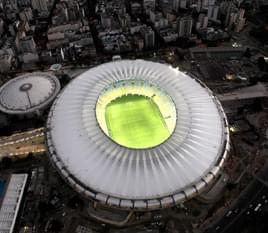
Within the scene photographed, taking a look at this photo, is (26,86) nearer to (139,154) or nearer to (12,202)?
(12,202)

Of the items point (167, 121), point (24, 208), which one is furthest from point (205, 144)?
point (24, 208)

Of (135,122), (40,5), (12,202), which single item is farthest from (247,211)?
(40,5)

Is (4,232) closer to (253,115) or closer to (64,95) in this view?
(64,95)

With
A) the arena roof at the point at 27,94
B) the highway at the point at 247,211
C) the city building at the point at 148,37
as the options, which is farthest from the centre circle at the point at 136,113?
the city building at the point at 148,37

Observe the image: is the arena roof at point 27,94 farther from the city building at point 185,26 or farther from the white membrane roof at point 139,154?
the city building at point 185,26

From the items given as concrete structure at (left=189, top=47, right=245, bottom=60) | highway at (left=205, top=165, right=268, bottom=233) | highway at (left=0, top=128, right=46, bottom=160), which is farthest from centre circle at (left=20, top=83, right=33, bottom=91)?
highway at (left=205, top=165, right=268, bottom=233)
